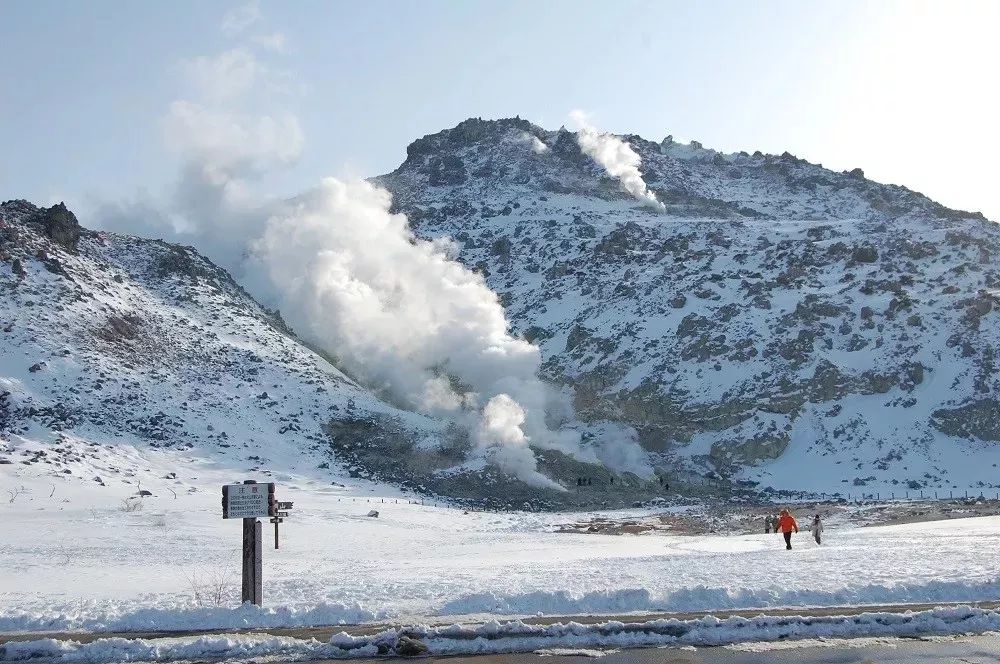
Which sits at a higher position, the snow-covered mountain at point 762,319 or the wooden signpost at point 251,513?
the snow-covered mountain at point 762,319

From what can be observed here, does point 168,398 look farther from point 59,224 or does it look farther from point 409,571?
point 409,571

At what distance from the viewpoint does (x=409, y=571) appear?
21453mm

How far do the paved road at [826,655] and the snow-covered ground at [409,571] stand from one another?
8.49ft

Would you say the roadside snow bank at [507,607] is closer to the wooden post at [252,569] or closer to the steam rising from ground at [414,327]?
the wooden post at [252,569]

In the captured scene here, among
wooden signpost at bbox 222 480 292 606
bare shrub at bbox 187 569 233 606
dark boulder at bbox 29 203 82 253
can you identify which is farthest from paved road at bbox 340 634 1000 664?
dark boulder at bbox 29 203 82 253

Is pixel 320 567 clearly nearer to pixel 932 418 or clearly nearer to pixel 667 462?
pixel 667 462

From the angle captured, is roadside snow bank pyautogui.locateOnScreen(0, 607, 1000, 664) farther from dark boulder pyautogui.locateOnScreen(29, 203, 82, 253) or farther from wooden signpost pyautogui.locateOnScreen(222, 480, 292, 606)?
dark boulder pyautogui.locateOnScreen(29, 203, 82, 253)

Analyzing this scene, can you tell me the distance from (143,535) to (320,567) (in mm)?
12695

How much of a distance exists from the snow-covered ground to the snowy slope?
52.3 feet

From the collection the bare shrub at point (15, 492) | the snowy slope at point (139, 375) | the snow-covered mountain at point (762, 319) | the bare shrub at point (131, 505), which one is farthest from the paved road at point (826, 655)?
the snow-covered mountain at point (762, 319)

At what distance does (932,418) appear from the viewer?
248 ft

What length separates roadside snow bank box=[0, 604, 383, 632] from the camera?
541 inches

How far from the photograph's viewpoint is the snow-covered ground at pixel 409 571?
14789 mm

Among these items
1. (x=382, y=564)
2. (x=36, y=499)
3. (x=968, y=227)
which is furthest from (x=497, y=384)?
(x=968, y=227)
